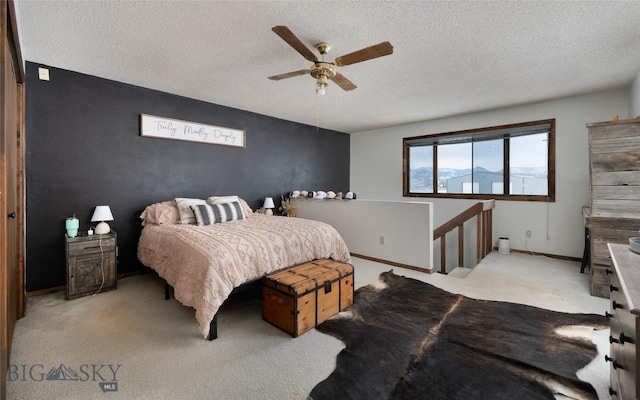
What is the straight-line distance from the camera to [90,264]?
292cm

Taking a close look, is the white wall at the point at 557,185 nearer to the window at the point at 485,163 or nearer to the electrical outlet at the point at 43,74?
the window at the point at 485,163

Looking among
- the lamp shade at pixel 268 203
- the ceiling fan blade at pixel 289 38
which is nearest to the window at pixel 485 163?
the lamp shade at pixel 268 203

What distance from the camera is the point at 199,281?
6.89ft

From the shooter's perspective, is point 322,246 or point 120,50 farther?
point 322,246

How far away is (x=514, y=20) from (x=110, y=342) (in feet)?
13.0

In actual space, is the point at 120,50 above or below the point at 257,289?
above

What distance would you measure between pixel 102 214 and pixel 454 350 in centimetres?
371

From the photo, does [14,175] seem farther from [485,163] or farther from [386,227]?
[485,163]

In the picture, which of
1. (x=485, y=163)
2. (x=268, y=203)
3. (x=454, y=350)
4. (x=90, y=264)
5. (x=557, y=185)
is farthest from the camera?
(x=485, y=163)

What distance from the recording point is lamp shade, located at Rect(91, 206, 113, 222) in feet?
10.1

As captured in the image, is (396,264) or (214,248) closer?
(214,248)

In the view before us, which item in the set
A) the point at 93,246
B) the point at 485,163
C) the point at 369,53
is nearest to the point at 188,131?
the point at 93,246

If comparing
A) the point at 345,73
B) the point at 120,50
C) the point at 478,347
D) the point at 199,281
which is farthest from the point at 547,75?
the point at 120,50

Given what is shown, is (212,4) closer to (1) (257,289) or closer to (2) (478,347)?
(1) (257,289)
